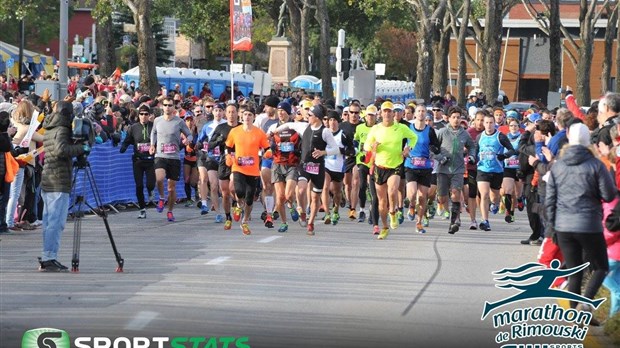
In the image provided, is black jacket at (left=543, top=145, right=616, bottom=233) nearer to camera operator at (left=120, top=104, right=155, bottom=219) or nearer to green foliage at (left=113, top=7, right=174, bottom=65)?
camera operator at (left=120, top=104, right=155, bottom=219)

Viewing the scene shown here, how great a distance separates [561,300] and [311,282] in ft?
9.62

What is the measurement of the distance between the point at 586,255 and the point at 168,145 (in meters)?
12.0

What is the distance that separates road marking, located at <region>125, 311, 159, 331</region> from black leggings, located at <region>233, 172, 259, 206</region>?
8.98 m

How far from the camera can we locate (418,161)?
22.8 metres

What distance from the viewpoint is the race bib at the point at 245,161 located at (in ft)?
70.6

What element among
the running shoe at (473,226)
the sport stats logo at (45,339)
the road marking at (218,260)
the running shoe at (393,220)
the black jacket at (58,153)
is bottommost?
the running shoe at (473,226)

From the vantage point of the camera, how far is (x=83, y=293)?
556 inches

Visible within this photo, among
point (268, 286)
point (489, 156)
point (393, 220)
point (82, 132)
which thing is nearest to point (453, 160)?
point (489, 156)

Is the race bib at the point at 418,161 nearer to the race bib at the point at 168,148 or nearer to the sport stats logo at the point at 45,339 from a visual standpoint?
the race bib at the point at 168,148

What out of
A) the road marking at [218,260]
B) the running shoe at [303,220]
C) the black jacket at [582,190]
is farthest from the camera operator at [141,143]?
the black jacket at [582,190]

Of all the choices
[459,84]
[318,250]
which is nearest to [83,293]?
[318,250]

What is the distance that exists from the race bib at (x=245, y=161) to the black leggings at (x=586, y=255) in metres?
8.82

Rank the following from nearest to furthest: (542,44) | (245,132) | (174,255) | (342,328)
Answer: (342,328)
(174,255)
(245,132)
(542,44)

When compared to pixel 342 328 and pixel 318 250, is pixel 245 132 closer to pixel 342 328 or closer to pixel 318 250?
pixel 318 250
